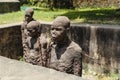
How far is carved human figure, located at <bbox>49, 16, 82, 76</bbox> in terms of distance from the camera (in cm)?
409

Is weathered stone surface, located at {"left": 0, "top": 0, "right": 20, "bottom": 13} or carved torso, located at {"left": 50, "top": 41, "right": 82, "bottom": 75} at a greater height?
carved torso, located at {"left": 50, "top": 41, "right": 82, "bottom": 75}

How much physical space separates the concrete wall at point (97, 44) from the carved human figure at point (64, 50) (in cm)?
244

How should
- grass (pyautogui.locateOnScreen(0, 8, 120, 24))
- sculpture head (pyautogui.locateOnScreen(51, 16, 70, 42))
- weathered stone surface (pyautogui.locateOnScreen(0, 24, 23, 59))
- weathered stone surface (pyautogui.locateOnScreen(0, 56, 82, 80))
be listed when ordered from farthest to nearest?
grass (pyautogui.locateOnScreen(0, 8, 120, 24)) → weathered stone surface (pyautogui.locateOnScreen(0, 24, 23, 59)) → sculpture head (pyautogui.locateOnScreen(51, 16, 70, 42)) → weathered stone surface (pyautogui.locateOnScreen(0, 56, 82, 80))

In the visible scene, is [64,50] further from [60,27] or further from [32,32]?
[32,32]

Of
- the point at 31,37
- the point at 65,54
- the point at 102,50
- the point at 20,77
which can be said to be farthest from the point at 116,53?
the point at 20,77

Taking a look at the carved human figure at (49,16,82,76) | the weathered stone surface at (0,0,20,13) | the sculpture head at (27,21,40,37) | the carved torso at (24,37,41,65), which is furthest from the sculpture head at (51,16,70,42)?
the weathered stone surface at (0,0,20,13)

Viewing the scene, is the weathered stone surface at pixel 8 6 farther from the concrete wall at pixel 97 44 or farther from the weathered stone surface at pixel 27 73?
the weathered stone surface at pixel 27 73

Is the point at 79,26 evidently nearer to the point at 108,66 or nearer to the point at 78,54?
the point at 108,66

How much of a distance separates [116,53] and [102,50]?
37 centimetres

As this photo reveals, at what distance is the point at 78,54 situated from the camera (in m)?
4.16

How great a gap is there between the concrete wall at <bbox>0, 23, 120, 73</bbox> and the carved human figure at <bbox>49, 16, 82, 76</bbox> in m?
2.44

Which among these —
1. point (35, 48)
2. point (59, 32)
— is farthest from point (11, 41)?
point (59, 32)

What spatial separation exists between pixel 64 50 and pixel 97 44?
8.98 ft

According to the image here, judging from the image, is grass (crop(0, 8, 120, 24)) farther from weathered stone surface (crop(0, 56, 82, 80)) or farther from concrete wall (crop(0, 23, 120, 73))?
weathered stone surface (crop(0, 56, 82, 80))
